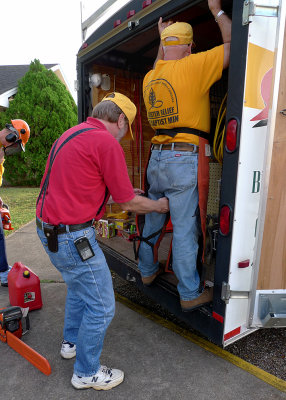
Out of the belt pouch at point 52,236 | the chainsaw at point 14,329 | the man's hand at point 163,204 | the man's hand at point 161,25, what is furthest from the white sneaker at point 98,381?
the man's hand at point 161,25

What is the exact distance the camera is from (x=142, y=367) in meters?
2.38

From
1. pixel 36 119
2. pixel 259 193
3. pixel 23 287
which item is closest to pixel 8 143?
pixel 23 287

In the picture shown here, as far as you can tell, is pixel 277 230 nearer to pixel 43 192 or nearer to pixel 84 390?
pixel 43 192

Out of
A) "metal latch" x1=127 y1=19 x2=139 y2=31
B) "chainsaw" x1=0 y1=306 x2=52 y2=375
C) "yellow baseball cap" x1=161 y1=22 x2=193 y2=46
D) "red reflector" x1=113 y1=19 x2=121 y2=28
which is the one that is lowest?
"chainsaw" x1=0 y1=306 x2=52 y2=375

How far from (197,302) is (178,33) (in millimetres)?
1963

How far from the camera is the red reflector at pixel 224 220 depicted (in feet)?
6.61

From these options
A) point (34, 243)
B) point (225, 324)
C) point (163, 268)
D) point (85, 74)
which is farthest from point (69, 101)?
point (225, 324)

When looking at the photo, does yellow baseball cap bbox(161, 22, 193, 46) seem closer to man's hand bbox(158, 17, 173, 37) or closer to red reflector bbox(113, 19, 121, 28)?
man's hand bbox(158, 17, 173, 37)

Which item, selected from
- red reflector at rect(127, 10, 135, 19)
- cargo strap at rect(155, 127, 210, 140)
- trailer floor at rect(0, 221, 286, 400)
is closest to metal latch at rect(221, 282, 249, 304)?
trailer floor at rect(0, 221, 286, 400)

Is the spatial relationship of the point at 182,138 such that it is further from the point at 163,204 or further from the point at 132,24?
the point at 132,24

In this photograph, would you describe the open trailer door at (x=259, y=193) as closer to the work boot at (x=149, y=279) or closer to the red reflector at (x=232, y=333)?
the red reflector at (x=232, y=333)

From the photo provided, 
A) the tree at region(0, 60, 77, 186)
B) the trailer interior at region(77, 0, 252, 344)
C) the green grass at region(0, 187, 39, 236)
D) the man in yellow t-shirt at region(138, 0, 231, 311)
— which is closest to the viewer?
the trailer interior at region(77, 0, 252, 344)

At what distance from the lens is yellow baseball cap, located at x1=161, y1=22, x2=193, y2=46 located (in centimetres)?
232

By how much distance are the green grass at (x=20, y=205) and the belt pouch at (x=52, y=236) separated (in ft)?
15.8
